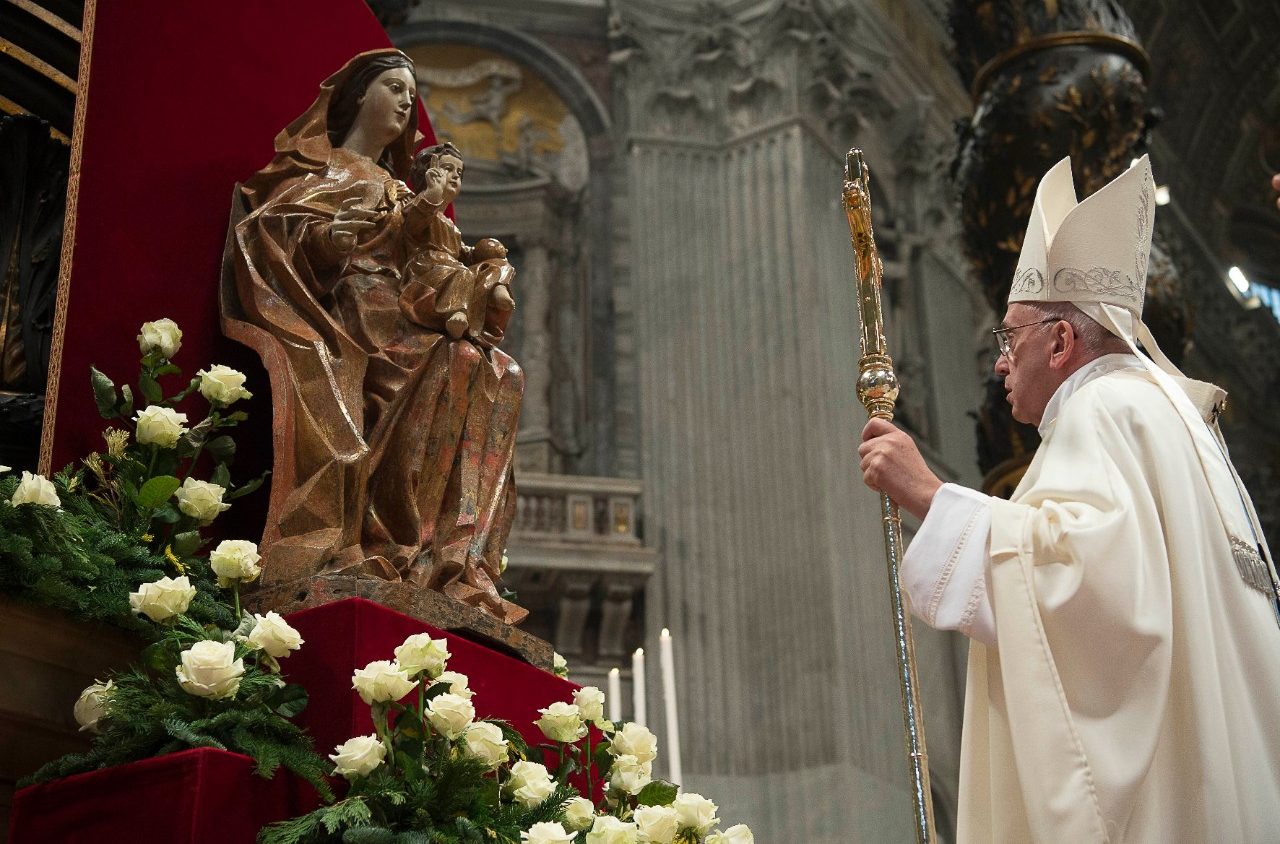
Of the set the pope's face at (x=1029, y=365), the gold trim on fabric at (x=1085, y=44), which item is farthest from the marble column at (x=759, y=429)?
the pope's face at (x=1029, y=365)

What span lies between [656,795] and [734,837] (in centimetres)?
16

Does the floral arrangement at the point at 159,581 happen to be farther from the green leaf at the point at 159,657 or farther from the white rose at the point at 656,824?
the white rose at the point at 656,824

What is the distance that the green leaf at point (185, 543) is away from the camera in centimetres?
269

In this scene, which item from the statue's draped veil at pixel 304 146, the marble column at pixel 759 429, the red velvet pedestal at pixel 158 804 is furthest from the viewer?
the marble column at pixel 759 429

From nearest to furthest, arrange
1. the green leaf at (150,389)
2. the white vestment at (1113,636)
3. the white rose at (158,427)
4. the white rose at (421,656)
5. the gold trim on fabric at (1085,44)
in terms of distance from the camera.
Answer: the white vestment at (1113,636) → the white rose at (421,656) → the white rose at (158,427) → the green leaf at (150,389) → the gold trim on fabric at (1085,44)

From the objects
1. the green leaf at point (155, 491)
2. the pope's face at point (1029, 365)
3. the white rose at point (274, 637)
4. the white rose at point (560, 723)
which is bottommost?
the white rose at point (560, 723)

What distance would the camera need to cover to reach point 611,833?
2.26 meters

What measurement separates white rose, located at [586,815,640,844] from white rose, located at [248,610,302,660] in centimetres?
54

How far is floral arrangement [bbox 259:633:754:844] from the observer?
2172 mm

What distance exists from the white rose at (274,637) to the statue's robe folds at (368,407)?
38 centimetres

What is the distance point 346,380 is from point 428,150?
0.68 m

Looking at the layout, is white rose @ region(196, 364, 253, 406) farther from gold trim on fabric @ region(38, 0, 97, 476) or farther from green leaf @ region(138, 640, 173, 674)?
green leaf @ region(138, 640, 173, 674)

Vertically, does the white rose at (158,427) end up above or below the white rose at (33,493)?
above

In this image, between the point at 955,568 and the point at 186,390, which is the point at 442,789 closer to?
the point at 955,568
